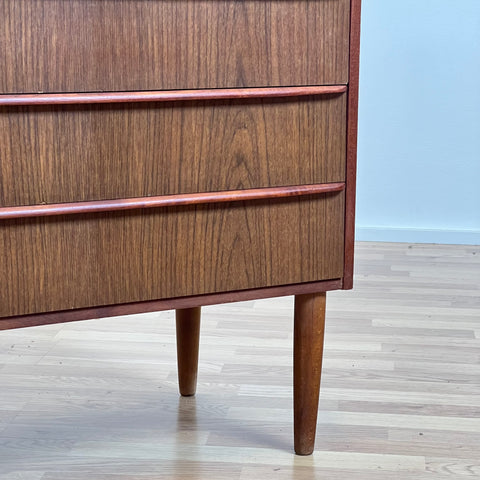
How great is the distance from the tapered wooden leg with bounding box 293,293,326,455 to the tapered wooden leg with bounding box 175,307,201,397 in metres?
0.31

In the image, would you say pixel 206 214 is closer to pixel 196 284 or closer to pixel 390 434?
pixel 196 284

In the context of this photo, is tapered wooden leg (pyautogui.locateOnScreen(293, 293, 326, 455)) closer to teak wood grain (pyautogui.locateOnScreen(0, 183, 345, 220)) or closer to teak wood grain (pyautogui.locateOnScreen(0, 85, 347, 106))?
teak wood grain (pyautogui.locateOnScreen(0, 183, 345, 220))

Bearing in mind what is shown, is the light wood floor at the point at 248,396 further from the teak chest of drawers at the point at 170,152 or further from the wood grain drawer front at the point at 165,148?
the wood grain drawer front at the point at 165,148

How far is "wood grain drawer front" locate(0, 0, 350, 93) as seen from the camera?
3.72ft

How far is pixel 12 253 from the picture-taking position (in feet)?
3.91

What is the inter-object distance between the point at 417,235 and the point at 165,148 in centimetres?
204

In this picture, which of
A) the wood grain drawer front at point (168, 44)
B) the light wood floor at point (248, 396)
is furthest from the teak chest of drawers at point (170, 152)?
the light wood floor at point (248, 396)

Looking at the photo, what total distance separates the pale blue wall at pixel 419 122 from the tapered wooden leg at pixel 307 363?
1.70m

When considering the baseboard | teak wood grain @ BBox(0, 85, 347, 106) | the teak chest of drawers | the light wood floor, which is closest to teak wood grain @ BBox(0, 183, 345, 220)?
the teak chest of drawers

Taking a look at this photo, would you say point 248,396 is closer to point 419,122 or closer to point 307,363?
point 307,363

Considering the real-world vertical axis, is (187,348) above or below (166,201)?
below

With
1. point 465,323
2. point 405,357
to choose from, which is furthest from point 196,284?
point 465,323

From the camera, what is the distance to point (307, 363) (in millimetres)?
1496

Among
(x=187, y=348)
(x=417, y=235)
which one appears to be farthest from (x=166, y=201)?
(x=417, y=235)
